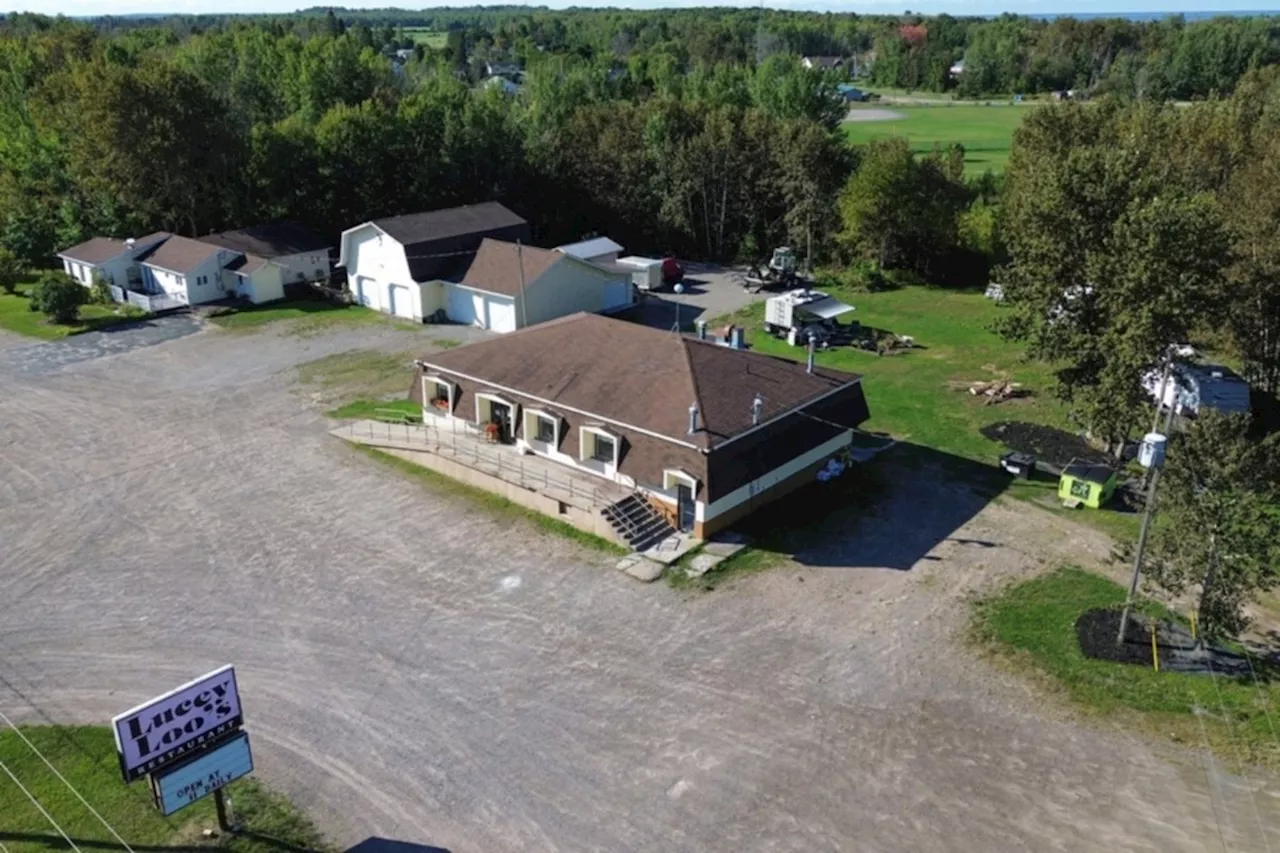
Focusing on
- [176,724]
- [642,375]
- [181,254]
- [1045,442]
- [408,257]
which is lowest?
[1045,442]

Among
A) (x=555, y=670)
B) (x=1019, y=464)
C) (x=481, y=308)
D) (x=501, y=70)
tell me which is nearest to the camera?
→ (x=555, y=670)

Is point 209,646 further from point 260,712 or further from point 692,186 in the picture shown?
point 692,186

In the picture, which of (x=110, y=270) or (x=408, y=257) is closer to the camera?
(x=408, y=257)

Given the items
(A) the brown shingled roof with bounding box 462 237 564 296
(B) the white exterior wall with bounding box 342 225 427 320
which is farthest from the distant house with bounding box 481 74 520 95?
(A) the brown shingled roof with bounding box 462 237 564 296

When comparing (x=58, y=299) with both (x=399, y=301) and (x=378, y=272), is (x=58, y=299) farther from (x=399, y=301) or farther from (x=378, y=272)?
(x=399, y=301)

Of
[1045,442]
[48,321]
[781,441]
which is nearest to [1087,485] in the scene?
[1045,442]

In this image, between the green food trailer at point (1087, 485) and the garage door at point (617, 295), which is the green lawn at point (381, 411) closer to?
the garage door at point (617, 295)

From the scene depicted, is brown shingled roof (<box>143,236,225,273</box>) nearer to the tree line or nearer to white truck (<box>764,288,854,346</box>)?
white truck (<box>764,288,854,346</box>)
